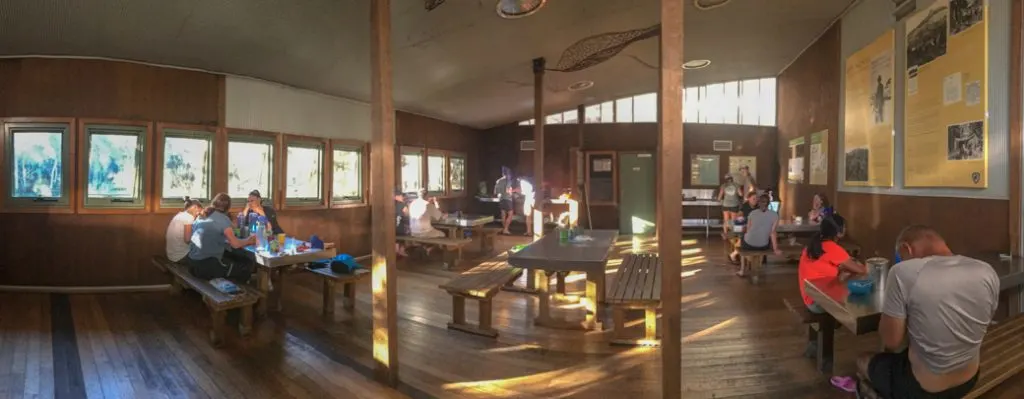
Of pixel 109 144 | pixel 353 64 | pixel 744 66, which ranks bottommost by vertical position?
pixel 109 144

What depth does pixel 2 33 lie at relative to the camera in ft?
15.6

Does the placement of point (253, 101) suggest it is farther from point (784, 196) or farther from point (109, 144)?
point (784, 196)

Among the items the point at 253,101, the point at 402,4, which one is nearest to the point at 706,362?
the point at 402,4

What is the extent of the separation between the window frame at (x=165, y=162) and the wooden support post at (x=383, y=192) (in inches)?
165

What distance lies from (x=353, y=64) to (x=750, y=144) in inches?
375

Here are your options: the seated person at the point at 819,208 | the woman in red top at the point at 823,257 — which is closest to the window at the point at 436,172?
the seated person at the point at 819,208

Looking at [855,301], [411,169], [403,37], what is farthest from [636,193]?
[855,301]

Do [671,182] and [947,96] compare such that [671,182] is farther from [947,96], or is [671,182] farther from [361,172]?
[361,172]

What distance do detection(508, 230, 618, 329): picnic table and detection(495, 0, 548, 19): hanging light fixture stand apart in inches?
99.7

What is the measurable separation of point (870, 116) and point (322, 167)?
750 cm

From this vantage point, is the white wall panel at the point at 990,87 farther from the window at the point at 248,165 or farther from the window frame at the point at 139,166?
the window frame at the point at 139,166

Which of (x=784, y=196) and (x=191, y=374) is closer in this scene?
(x=191, y=374)

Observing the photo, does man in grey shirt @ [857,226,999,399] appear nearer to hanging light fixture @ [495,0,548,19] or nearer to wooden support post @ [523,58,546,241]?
hanging light fixture @ [495,0,548,19]

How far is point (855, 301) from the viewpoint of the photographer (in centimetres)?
268
